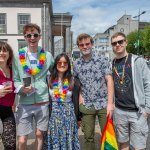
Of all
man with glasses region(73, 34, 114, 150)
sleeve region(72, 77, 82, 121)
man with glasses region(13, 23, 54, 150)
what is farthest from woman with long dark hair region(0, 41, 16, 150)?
man with glasses region(73, 34, 114, 150)

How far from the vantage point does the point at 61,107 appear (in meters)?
4.04

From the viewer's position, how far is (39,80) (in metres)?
3.96

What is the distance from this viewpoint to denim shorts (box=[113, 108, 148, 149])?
3.88m

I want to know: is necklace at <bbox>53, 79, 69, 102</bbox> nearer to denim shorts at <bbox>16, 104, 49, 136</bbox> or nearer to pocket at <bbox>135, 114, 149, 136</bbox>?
denim shorts at <bbox>16, 104, 49, 136</bbox>

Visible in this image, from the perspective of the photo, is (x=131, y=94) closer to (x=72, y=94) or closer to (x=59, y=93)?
(x=72, y=94)

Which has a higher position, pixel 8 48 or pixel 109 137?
pixel 8 48

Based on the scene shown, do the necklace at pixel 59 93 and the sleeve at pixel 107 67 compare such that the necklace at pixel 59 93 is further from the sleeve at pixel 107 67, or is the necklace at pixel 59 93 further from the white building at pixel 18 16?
the white building at pixel 18 16

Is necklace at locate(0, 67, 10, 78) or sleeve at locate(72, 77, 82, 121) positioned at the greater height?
necklace at locate(0, 67, 10, 78)

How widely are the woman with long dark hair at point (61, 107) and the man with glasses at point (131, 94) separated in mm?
633

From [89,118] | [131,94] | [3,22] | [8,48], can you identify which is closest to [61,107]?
[89,118]

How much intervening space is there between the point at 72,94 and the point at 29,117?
70cm

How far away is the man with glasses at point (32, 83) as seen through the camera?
153 inches

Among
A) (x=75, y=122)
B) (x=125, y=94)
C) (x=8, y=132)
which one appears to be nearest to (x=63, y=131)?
(x=75, y=122)

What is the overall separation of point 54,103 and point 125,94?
40.1 inches
